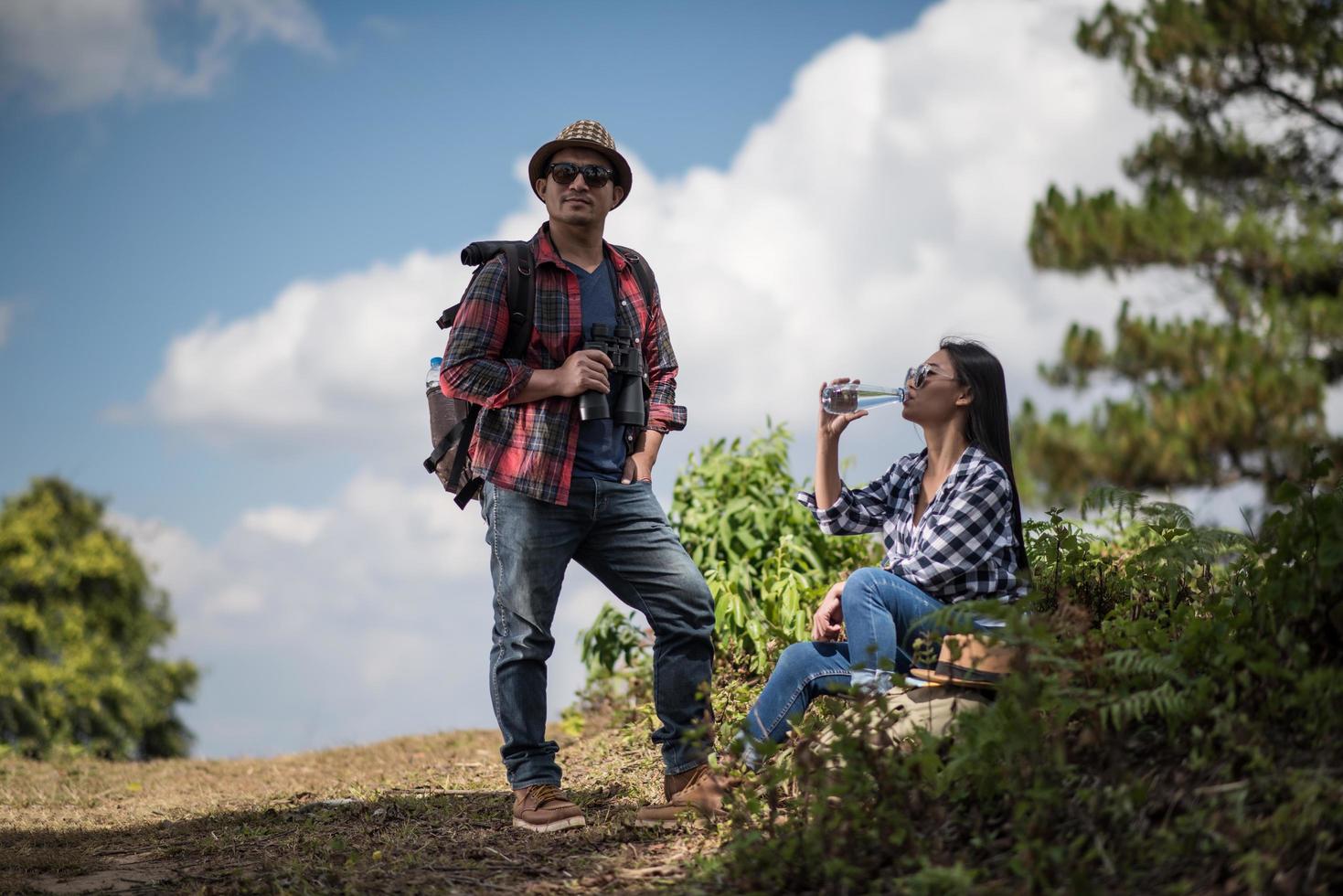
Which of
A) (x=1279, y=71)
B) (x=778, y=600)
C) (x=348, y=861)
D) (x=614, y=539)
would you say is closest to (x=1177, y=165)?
(x=1279, y=71)

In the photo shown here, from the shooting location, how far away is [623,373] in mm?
4758

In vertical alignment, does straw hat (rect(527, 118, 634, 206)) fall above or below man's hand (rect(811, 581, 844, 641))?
above

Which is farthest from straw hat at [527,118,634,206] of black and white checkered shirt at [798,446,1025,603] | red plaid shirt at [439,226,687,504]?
black and white checkered shirt at [798,446,1025,603]

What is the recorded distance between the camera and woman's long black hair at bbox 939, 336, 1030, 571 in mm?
4234

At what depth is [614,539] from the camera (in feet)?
15.4

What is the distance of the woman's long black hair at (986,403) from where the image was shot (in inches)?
167

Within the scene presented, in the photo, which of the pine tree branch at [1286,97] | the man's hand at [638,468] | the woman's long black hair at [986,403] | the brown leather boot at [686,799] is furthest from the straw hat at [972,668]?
the pine tree branch at [1286,97]

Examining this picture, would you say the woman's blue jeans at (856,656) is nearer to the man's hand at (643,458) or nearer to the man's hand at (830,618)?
the man's hand at (830,618)

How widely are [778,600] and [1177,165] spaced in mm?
11374

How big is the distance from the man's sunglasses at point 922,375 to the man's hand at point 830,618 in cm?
77

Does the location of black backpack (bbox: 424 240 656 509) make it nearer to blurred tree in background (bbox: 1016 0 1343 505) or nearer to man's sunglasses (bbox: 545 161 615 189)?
man's sunglasses (bbox: 545 161 615 189)

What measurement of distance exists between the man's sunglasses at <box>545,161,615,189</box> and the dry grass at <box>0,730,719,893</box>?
248 cm

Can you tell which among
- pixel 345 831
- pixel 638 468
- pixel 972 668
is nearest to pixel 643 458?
pixel 638 468

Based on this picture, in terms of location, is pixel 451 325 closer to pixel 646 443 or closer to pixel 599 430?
pixel 599 430
